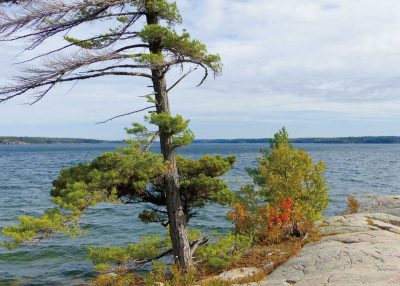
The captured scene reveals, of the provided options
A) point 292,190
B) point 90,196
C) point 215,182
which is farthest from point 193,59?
point 292,190

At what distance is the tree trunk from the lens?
13305 mm

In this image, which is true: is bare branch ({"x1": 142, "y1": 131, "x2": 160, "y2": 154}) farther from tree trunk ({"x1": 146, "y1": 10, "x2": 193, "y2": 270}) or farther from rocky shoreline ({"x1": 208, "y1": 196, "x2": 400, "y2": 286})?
rocky shoreline ({"x1": 208, "y1": 196, "x2": 400, "y2": 286})

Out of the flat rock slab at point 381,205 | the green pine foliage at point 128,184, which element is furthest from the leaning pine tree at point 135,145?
the flat rock slab at point 381,205

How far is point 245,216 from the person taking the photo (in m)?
18.6

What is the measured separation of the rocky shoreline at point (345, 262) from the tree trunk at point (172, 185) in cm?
176

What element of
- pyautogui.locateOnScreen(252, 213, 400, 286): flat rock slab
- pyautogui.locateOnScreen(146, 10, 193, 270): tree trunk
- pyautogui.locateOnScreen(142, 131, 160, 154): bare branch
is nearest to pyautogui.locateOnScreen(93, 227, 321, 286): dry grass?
pyautogui.locateOnScreen(252, 213, 400, 286): flat rock slab

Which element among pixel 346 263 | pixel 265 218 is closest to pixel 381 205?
pixel 265 218

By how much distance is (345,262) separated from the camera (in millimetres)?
12758

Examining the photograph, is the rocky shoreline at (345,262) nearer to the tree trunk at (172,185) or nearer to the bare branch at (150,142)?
the tree trunk at (172,185)

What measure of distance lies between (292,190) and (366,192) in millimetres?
30432

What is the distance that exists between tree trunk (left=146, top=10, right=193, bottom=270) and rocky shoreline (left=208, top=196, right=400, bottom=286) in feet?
5.78

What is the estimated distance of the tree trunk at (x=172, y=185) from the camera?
13305 millimetres

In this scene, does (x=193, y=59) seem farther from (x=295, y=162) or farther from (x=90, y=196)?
(x=295, y=162)

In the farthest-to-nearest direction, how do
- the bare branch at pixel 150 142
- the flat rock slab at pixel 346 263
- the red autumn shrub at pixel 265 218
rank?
1. the red autumn shrub at pixel 265 218
2. the bare branch at pixel 150 142
3. the flat rock slab at pixel 346 263
